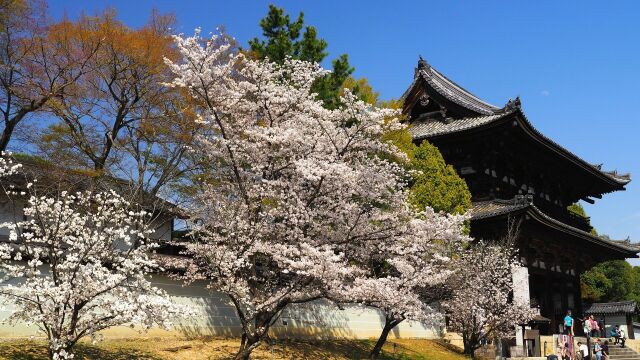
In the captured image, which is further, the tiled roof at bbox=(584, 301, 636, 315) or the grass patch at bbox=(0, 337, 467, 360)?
the tiled roof at bbox=(584, 301, 636, 315)

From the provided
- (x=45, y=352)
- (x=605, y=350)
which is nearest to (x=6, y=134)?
(x=45, y=352)

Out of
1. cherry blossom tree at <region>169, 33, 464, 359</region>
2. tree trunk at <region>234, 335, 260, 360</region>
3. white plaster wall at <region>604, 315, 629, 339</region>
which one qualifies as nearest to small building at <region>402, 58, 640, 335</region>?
white plaster wall at <region>604, 315, 629, 339</region>

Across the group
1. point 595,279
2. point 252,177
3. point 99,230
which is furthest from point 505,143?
point 595,279

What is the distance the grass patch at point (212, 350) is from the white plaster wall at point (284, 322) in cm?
47

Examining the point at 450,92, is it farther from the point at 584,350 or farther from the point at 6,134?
the point at 6,134

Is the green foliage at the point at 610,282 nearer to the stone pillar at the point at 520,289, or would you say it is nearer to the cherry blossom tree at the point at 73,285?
the stone pillar at the point at 520,289

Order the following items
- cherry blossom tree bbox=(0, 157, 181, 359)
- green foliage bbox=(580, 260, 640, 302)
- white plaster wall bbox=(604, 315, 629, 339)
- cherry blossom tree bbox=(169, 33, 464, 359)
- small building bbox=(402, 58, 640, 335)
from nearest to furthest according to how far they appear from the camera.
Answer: cherry blossom tree bbox=(0, 157, 181, 359) → cherry blossom tree bbox=(169, 33, 464, 359) → small building bbox=(402, 58, 640, 335) → white plaster wall bbox=(604, 315, 629, 339) → green foliage bbox=(580, 260, 640, 302)

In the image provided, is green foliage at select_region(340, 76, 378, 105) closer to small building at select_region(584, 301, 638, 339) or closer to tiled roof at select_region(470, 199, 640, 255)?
tiled roof at select_region(470, 199, 640, 255)

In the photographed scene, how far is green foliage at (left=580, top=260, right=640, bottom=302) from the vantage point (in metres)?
54.6

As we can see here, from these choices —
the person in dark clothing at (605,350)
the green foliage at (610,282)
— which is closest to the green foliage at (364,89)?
the person in dark clothing at (605,350)

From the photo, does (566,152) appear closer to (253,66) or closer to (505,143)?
(505,143)

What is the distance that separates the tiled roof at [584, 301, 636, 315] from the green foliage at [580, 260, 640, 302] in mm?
10192

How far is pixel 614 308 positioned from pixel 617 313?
0.36m

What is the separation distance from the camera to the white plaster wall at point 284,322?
17.3 meters
